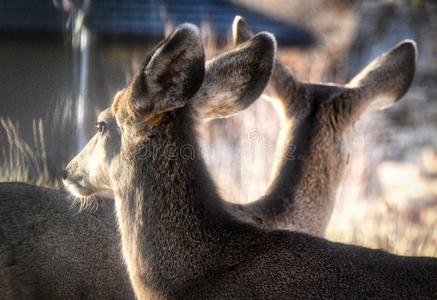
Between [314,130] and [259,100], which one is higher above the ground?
[314,130]

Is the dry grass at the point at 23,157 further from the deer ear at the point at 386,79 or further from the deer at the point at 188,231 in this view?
the deer ear at the point at 386,79

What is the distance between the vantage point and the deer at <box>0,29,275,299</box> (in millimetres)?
2908

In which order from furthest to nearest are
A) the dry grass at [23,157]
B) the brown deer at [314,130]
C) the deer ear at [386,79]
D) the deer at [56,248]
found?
the deer ear at [386,79]
the brown deer at [314,130]
the dry grass at [23,157]
the deer at [56,248]

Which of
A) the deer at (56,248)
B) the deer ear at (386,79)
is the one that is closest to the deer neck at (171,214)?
the deer at (56,248)

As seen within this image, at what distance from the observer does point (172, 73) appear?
7.48ft

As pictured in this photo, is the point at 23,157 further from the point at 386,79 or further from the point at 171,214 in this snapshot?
the point at 386,79

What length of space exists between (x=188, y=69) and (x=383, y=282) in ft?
2.71

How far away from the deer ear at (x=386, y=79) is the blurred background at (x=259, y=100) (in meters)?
0.25

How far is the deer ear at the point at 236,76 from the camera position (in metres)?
2.56

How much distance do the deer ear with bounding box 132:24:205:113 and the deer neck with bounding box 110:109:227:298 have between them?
0.15 metres

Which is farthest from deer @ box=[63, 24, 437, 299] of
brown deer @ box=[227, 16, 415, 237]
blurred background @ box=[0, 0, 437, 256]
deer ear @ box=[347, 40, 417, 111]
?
deer ear @ box=[347, 40, 417, 111]

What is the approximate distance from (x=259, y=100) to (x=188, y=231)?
8.93 feet

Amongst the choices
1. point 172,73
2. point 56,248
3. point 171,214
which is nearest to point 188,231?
point 171,214

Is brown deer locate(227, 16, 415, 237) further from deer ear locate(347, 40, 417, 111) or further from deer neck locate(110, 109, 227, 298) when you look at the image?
deer neck locate(110, 109, 227, 298)
